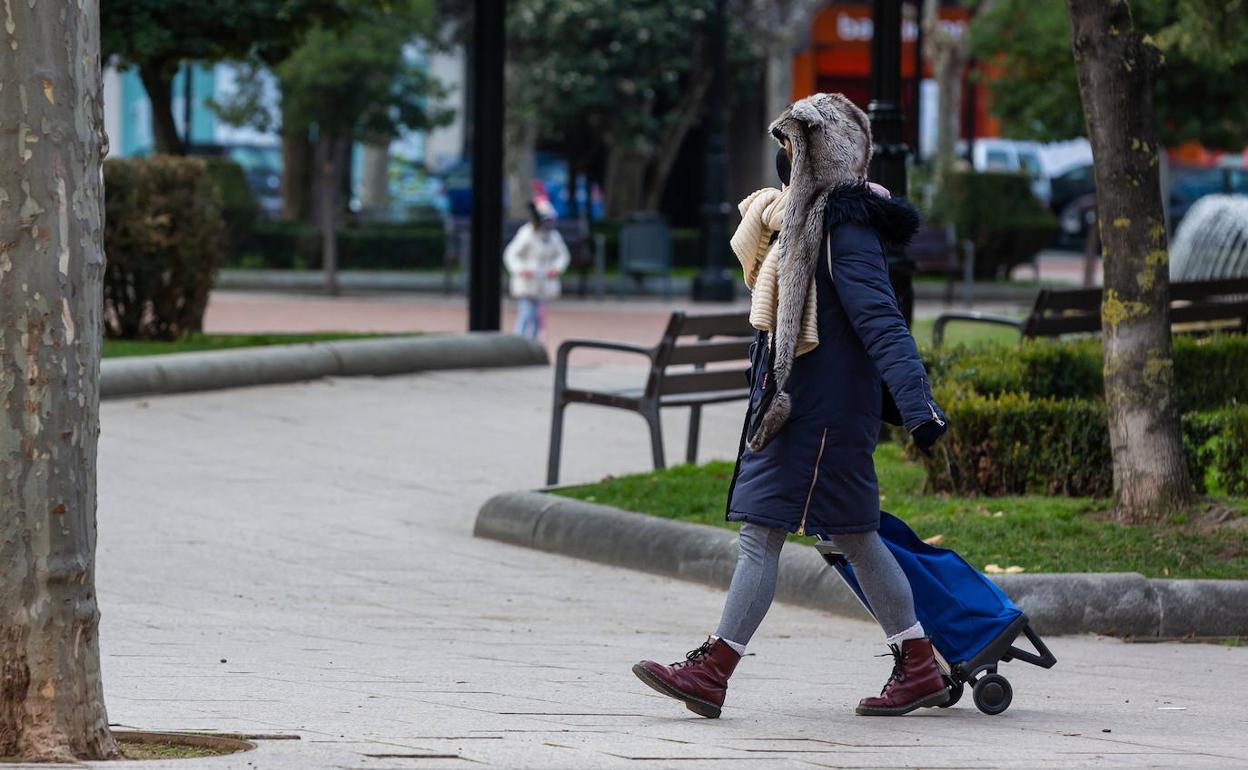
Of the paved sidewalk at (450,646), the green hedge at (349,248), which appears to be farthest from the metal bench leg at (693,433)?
the green hedge at (349,248)

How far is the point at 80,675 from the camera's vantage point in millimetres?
4559

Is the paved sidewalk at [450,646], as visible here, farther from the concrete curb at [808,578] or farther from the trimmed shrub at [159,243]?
the trimmed shrub at [159,243]

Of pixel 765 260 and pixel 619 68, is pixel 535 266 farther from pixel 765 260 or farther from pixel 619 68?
pixel 619 68

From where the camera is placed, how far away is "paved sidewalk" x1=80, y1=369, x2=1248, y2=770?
4.91 metres

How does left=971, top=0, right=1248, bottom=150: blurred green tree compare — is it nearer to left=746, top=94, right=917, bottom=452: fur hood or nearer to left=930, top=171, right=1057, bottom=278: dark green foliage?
left=930, top=171, right=1057, bottom=278: dark green foliage

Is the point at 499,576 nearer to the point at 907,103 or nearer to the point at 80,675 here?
the point at 80,675

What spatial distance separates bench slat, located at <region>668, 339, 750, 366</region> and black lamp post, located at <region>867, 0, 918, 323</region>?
0.83m

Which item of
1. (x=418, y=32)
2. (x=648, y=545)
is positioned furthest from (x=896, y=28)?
(x=418, y=32)

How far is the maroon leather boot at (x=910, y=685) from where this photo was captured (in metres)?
5.49

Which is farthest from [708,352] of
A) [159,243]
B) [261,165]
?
[261,165]

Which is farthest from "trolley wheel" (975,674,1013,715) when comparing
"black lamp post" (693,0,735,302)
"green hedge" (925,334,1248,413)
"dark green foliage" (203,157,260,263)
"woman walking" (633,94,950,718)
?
"dark green foliage" (203,157,260,263)

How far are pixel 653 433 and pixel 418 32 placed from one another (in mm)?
22533

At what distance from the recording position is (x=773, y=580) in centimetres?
545

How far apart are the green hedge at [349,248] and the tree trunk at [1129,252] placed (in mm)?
20184
